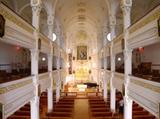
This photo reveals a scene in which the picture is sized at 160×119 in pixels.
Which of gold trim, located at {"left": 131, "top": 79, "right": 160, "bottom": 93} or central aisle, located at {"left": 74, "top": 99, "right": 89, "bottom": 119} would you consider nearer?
gold trim, located at {"left": 131, "top": 79, "right": 160, "bottom": 93}

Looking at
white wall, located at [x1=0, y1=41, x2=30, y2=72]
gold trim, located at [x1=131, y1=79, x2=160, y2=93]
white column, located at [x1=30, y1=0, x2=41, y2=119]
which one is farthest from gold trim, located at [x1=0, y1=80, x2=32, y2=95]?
gold trim, located at [x1=131, y1=79, x2=160, y2=93]

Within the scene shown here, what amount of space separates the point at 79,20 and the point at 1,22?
28796 millimetres

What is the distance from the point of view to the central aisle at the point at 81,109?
2270 cm

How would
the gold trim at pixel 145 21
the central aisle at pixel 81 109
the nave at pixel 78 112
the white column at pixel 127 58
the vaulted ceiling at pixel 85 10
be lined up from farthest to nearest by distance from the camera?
the vaulted ceiling at pixel 85 10, the central aisle at pixel 81 109, the nave at pixel 78 112, the white column at pixel 127 58, the gold trim at pixel 145 21

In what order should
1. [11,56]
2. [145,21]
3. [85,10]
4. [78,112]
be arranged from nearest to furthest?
1. [145,21]
2. [11,56]
3. [78,112]
4. [85,10]

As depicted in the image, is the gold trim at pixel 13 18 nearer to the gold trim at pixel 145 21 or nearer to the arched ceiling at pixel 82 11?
the gold trim at pixel 145 21

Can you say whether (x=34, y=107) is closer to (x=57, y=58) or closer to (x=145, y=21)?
(x=145, y=21)

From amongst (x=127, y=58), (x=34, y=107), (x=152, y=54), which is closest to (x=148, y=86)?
(x=127, y=58)

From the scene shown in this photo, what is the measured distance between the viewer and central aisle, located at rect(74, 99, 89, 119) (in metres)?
22.7

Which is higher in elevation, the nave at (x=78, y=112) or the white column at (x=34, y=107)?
the white column at (x=34, y=107)

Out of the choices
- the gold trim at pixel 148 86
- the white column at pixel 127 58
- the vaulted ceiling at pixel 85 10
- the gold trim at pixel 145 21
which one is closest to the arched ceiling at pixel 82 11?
the vaulted ceiling at pixel 85 10

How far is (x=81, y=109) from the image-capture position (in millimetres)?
25703

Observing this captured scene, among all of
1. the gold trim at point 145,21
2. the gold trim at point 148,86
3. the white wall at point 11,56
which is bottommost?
the gold trim at point 148,86

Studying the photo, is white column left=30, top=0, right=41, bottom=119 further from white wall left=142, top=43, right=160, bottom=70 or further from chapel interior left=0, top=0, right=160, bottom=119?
white wall left=142, top=43, right=160, bottom=70
